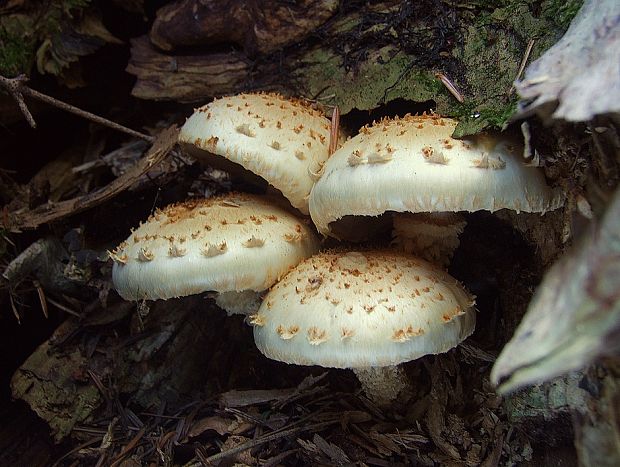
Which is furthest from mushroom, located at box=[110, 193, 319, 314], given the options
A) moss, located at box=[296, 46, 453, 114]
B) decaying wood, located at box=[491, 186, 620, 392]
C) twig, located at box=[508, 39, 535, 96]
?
decaying wood, located at box=[491, 186, 620, 392]

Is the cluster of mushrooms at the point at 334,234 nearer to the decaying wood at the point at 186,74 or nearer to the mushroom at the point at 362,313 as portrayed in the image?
the mushroom at the point at 362,313

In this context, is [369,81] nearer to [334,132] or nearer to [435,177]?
[334,132]

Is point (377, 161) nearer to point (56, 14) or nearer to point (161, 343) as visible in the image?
point (161, 343)

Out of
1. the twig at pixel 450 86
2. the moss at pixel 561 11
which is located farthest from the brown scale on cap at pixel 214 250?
the moss at pixel 561 11

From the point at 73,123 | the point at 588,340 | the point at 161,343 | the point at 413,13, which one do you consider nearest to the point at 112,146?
the point at 73,123

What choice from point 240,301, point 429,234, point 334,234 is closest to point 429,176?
point 429,234

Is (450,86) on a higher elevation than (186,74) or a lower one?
higher

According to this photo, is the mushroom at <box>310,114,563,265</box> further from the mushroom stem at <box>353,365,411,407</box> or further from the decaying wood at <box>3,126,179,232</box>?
the decaying wood at <box>3,126,179,232</box>
